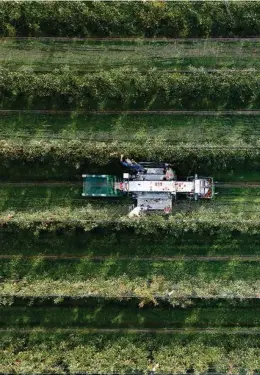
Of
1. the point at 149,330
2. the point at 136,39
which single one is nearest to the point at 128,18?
the point at 136,39

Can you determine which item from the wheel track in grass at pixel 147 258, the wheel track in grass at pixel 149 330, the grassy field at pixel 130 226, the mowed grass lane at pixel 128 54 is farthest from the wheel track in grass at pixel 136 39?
the wheel track in grass at pixel 149 330

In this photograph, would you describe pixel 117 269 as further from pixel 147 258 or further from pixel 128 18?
pixel 128 18

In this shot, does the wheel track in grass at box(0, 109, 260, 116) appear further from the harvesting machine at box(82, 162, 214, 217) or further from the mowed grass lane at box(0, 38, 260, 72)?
the harvesting machine at box(82, 162, 214, 217)

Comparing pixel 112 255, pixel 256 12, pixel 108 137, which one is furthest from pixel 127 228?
pixel 256 12

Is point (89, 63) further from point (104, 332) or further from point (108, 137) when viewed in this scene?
point (104, 332)

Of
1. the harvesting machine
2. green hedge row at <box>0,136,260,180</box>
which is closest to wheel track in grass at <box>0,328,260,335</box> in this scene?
the harvesting machine
